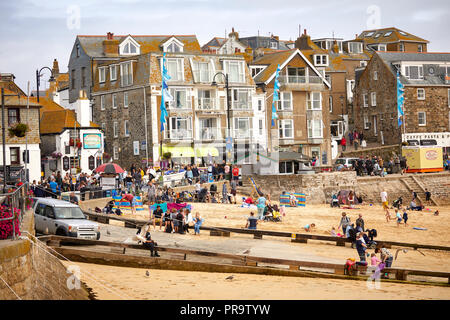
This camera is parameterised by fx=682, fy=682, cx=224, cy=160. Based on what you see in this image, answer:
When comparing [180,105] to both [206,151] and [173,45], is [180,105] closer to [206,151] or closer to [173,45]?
[206,151]

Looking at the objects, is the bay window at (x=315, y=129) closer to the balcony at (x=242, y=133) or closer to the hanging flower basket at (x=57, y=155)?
the balcony at (x=242, y=133)

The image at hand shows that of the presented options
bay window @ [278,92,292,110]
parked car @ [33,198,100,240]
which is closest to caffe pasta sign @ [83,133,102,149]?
bay window @ [278,92,292,110]

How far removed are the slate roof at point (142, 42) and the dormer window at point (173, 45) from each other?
0.42 metres

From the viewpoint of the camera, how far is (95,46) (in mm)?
61312

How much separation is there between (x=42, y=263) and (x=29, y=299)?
242 centimetres

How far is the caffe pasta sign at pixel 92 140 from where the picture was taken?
50312 millimetres

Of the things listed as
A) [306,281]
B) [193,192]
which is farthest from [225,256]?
[193,192]

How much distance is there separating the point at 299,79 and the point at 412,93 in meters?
11.1

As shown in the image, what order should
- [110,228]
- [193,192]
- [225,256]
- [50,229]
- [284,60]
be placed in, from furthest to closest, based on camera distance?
[284,60] → [193,192] → [110,228] → [50,229] → [225,256]

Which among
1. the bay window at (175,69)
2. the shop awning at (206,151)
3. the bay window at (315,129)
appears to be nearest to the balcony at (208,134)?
the shop awning at (206,151)

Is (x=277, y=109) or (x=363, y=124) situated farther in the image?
(x=363, y=124)

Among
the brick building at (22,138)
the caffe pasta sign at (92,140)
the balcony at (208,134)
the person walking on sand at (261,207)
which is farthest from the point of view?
the balcony at (208,134)

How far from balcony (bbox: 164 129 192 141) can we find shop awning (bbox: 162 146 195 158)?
0.80 metres
